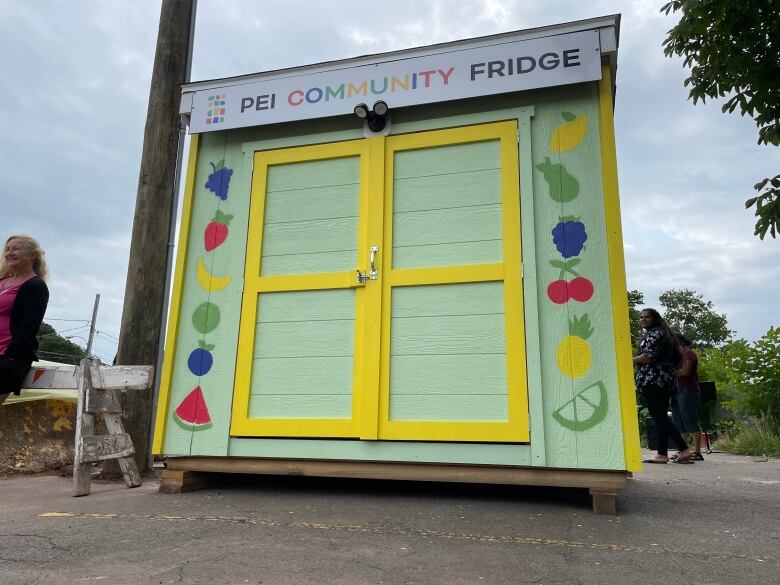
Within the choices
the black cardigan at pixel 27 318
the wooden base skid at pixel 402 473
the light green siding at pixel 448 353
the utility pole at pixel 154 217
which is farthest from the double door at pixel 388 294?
the black cardigan at pixel 27 318

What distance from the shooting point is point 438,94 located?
3812mm

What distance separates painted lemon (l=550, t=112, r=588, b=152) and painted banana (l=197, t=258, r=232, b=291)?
2.31 metres

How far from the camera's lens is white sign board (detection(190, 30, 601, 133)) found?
3594 mm

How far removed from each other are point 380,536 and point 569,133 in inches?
101

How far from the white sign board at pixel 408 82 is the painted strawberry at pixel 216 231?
25.7 inches

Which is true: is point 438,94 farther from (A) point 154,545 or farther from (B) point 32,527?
(B) point 32,527

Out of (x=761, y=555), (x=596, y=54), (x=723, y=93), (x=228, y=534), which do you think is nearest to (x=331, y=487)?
(x=228, y=534)

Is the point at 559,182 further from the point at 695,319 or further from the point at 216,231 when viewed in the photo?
the point at 695,319

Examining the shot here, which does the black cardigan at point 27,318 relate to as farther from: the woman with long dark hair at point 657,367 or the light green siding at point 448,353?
the woman with long dark hair at point 657,367

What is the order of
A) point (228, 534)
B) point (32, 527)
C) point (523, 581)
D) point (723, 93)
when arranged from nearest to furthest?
point (523, 581)
point (228, 534)
point (32, 527)
point (723, 93)

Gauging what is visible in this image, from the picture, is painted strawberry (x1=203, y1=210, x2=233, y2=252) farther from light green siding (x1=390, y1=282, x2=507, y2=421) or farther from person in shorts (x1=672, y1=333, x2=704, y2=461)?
person in shorts (x1=672, y1=333, x2=704, y2=461)

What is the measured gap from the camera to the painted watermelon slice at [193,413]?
12.6 feet

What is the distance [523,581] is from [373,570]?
0.51 m

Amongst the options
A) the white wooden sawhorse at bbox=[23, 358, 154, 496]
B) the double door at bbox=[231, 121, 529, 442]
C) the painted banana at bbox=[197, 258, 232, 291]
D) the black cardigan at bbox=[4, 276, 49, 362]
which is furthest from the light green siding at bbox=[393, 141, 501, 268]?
the black cardigan at bbox=[4, 276, 49, 362]
